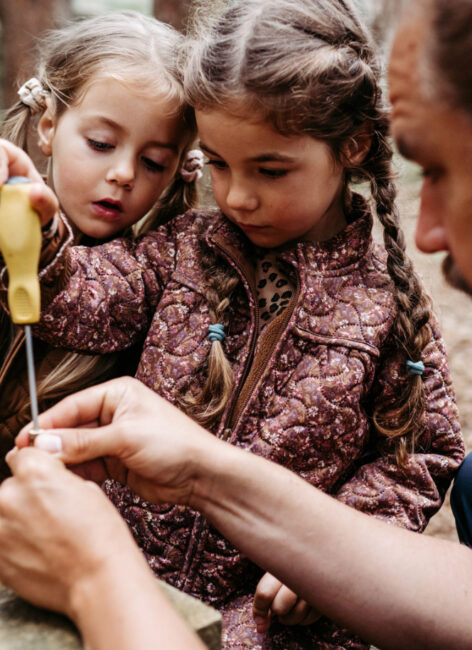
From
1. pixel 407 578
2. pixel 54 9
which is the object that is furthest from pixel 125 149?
pixel 54 9

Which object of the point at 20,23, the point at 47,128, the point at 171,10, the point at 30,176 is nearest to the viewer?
the point at 30,176

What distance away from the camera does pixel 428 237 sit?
1477mm

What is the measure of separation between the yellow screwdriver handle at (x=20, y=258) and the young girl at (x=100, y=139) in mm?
685

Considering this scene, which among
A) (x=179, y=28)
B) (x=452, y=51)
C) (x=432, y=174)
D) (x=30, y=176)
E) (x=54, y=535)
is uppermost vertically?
(x=179, y=28)

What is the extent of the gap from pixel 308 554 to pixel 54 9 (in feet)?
17.0

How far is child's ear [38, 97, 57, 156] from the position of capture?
2.31 m

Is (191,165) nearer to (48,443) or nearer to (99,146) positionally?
(99,146)

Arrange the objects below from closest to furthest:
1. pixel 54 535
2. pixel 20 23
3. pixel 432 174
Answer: pixel 54 535 < pixel 432 174 < pixel 20 23

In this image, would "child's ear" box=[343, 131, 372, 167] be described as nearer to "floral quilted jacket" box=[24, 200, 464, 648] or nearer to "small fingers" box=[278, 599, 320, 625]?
"floral quilted jacket" box=[24, 200, 464, 648]

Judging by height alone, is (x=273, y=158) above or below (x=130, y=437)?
above

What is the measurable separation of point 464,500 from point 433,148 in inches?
42.5

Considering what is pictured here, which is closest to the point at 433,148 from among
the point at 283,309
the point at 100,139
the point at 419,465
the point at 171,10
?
the point at 283,309

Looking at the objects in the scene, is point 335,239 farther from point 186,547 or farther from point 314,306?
point 186,547

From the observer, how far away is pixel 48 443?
53.4 inches
